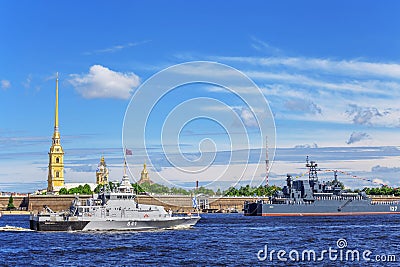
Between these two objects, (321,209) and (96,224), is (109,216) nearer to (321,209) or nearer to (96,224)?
(96,224)

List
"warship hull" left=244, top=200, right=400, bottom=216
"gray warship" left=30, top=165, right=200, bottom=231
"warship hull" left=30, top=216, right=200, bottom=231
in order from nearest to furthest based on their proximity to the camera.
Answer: "warship hull" left=30, top=216, right=200, bottom=231 → "gray warship" left=30, top=165, right=200, bottom=231 → "warship hull" left=244, top=200, right=400, bottom=216

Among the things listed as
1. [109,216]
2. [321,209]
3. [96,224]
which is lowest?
[321,209]

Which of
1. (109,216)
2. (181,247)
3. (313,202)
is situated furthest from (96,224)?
(313,202)

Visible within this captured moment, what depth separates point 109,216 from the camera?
74.2 metres

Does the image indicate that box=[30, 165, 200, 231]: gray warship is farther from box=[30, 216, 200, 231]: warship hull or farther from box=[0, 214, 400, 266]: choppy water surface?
box=[0, 214, 400, 266]: choppy water surface

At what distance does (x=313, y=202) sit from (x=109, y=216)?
83.6 meters

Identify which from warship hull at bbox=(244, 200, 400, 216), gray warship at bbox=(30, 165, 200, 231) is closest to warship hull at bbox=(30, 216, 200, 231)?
gray warship at bbox=(30, 165, 200, 231)

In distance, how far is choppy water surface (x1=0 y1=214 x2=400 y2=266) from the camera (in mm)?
47688

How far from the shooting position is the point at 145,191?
187 metres

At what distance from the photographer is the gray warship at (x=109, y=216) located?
7400 centimetres

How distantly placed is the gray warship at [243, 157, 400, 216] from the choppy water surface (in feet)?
238

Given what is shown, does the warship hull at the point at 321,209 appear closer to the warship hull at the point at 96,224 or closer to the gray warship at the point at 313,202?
the gray warship at the point at 313,202

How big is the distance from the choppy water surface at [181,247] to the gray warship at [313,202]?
7260 centimetres

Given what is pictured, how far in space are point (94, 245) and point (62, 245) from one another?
2850 millimetres
